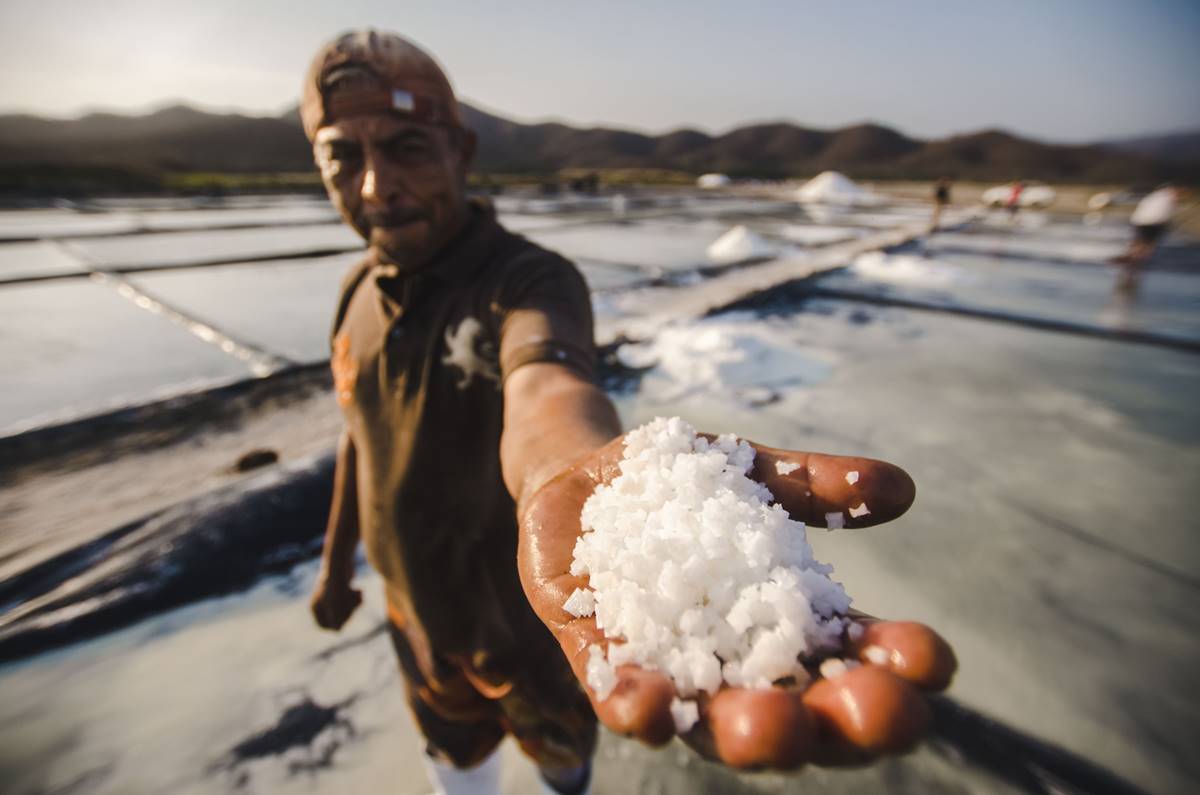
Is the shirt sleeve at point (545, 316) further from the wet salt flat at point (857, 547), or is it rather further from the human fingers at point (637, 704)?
the wet salt flat at point (857, 547)

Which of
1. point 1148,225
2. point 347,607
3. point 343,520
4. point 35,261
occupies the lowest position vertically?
point 347,607

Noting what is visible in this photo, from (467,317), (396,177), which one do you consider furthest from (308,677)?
(396,177)

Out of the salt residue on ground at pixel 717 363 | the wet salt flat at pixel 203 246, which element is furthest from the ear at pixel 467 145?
the wet salt flat at pixel 203 246

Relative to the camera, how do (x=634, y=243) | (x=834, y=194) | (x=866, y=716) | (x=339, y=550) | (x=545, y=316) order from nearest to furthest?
(x=866, y=716) < (x=545, y=316) < (x=339, y=550) < (x=634, y=243) < (x=834, y=194)

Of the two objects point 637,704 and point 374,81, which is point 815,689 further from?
point 374,81

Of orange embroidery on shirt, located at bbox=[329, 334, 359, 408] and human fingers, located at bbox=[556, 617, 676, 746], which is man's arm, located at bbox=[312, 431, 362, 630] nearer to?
orange embroidery on shirt, located at bbox=[329, 334, 359, 408]

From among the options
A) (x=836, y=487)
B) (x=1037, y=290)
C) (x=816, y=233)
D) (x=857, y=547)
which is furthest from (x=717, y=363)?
(x=816, y=233)
